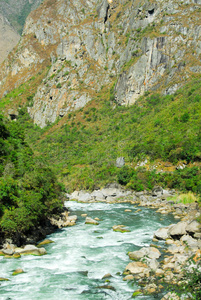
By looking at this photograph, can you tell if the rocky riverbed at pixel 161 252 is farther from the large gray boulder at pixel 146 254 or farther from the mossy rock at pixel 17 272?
the mossy rock at pixel 17 272

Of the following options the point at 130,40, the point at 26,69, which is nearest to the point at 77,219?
the point at 130,40

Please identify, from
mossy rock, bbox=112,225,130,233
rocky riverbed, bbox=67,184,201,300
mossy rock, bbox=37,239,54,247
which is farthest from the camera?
mossy rock, bbox=112,225,130,233

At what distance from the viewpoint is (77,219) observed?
31016mm

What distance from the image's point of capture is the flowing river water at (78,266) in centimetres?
1253

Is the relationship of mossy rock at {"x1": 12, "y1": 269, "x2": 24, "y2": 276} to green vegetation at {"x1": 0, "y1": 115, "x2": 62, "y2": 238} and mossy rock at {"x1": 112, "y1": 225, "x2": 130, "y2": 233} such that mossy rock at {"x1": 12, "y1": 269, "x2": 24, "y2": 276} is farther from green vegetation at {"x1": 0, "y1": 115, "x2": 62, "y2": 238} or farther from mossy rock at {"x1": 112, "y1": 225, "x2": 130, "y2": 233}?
mossy rock at {"x1": 112, "y1": 225, "x2": 130, "y2": 233}

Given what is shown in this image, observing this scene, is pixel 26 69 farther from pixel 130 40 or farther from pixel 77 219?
pixel 77 219

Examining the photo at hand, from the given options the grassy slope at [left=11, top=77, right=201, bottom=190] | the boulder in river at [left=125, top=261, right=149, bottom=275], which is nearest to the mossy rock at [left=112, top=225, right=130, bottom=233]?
the boulder in river at [left=125, top=261, right=149, bottom=275]

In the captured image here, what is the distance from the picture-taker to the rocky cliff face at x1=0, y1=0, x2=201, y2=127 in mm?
91688

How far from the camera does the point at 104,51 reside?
391 ft

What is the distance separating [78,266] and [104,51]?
116 metres

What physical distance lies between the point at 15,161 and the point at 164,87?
2797 inches

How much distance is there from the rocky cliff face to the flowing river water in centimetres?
6993

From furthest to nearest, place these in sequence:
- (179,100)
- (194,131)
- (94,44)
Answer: (94,44), (179,100), (194,131)

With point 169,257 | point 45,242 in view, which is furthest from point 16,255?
point 169,257
